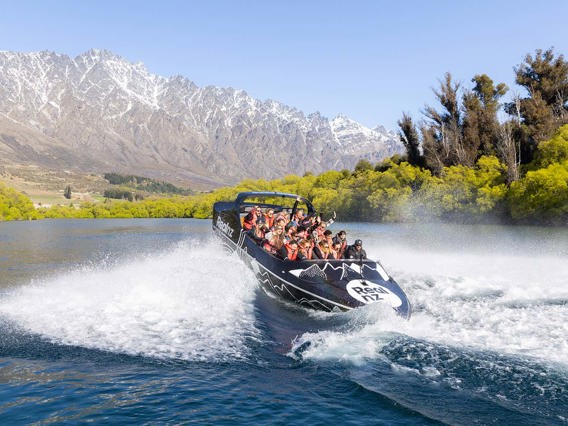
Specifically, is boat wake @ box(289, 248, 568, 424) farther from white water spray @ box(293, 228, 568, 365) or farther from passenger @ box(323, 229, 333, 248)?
passenger @ box(323, 229, 333, 248)

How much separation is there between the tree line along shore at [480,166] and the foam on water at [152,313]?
41255 mm

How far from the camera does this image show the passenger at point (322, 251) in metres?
15.1

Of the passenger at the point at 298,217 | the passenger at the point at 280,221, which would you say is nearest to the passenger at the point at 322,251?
the passenger at the point at 280,221

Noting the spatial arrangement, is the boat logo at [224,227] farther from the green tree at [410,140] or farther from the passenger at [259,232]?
the green tree at [410,140]

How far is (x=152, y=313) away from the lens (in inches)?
481

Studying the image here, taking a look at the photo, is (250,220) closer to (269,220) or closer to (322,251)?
(269,220)

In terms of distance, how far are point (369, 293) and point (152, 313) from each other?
16.9 feet

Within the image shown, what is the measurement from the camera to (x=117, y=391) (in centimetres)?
768

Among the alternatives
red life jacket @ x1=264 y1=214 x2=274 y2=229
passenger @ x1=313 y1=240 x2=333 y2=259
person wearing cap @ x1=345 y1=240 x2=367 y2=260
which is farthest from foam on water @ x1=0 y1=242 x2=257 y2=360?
person wearing cap @ x1=345 y1=240 x2=367 y2=260

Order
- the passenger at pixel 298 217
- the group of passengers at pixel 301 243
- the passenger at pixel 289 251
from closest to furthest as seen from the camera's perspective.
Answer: the passenger at pixel 289 251, the group of passengers at pixel 301 243, the passenger at pixel 298 217

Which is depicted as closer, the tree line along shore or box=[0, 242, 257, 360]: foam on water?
box=[0, 242, 257, 360]: foam on water

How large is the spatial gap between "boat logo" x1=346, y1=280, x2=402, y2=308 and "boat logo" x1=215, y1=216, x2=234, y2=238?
27.0 feet

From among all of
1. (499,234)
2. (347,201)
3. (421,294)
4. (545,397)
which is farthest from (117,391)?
(347,201)

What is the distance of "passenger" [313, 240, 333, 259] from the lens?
1506 cm
